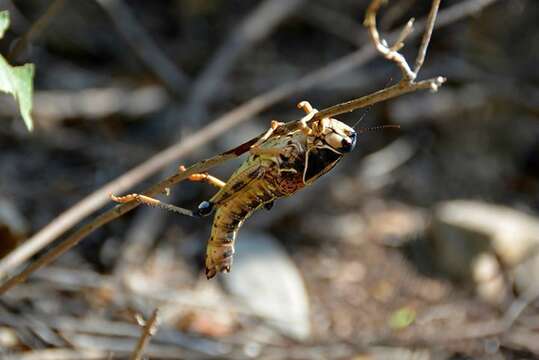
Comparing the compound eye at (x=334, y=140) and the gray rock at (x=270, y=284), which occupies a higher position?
the gray rock at (x=270, y=284)

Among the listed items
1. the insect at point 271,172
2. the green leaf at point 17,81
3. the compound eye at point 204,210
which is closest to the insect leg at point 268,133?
the insect at point 271,172

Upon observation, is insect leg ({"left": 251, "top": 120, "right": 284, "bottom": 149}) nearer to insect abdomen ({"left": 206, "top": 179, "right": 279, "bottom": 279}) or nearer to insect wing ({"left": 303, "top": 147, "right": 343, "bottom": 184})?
insect wing ({"left": 303, "top": 147, "right": 343, "bottom": 184})

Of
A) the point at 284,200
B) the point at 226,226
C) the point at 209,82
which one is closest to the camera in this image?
the point at 226,226

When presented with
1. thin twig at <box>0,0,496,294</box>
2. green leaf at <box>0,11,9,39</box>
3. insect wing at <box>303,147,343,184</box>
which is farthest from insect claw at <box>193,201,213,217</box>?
green leaf at <box>0,11,9,39</box>

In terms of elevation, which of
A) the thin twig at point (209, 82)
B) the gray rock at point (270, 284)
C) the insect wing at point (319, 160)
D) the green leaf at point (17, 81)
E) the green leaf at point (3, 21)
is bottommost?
the insect wing at point (319, 160)

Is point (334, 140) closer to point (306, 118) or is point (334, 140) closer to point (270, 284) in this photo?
point (306, 118)

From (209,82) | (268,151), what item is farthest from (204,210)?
(209,82)

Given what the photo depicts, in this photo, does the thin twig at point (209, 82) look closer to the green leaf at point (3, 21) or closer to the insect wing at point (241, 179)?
the insect wing at point (241, 179)

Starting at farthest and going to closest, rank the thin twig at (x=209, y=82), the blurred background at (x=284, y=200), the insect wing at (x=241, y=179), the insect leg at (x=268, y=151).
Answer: the thin twig at (x=209, y=82)
the blurred background at (x=284, y=200)
the insect wing at (x=241, y=179)
the insect leg at (x=268, y=151)
